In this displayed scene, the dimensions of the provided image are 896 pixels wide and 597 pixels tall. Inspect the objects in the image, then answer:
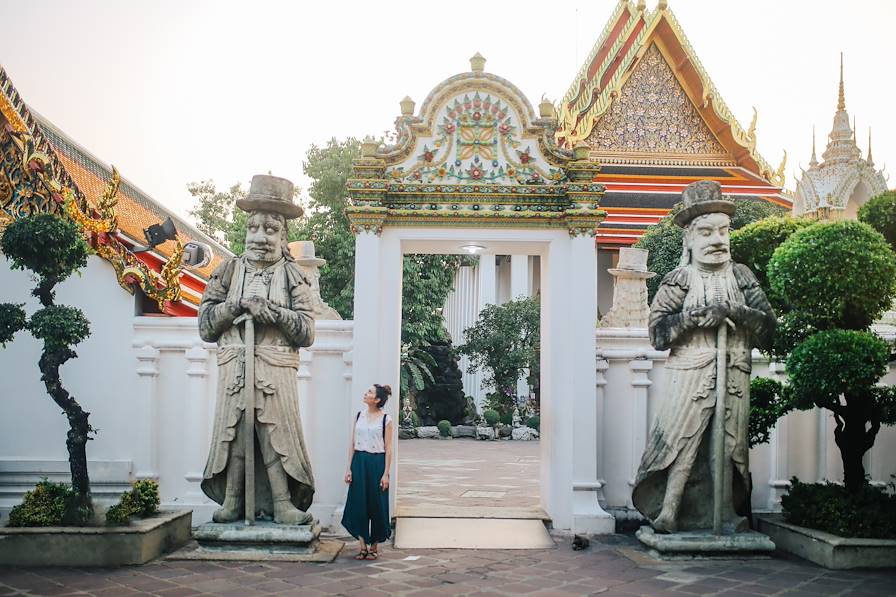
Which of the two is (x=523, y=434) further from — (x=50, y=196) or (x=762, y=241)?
(x=50, y=196)

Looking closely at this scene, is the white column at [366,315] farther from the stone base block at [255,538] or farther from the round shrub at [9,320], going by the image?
the round shrub at [9,320]

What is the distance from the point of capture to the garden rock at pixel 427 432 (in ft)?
69.5

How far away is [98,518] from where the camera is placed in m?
6.52

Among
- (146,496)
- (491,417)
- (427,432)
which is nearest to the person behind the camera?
(146,496)

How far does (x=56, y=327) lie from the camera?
6535mm

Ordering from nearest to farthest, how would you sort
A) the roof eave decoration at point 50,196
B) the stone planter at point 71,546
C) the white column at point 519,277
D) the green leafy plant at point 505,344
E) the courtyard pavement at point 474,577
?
the courtyard pavement at point 474,577 < the stone planter at point 71,546 < the roof eave decoration at point 50,196 < the green leafy plant at point 505,344 < the white column at point 519,277

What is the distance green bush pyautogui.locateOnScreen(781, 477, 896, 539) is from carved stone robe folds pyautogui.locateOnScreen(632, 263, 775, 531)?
542mm

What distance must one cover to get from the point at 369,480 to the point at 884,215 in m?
5.22

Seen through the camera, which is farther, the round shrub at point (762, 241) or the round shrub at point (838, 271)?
the round shrub at point (762, 241)

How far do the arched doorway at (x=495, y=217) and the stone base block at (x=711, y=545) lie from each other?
131 centimetres

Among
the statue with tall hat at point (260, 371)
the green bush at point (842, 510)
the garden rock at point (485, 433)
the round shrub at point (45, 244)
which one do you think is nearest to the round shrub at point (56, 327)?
the round shrub at point (45, 244)

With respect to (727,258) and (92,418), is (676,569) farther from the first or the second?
(92,418)

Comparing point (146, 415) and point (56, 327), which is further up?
point (56, 327)

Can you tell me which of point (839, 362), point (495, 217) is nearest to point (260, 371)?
point (495, 217)
